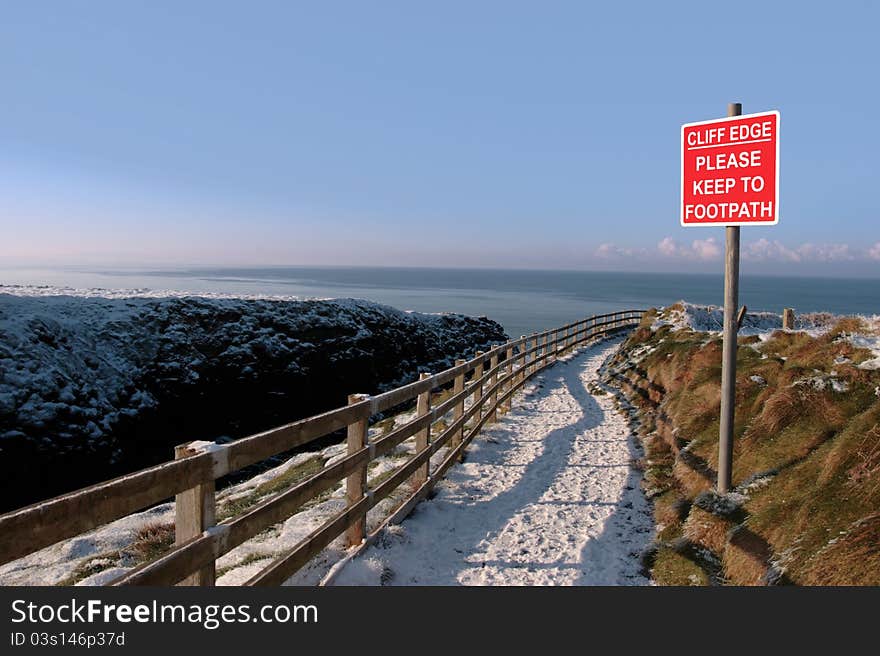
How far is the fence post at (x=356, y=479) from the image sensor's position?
4730mm

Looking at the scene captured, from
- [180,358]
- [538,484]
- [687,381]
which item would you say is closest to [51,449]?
[180,358]

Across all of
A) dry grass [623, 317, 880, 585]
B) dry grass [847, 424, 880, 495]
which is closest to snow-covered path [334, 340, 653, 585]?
dry grass [623, 317, 880, 585]

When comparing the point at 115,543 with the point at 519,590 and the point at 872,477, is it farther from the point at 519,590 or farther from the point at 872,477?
the point at 872,477

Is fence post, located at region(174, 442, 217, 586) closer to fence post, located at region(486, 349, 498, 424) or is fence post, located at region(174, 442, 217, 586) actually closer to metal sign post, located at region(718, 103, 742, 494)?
metal sign post, located at region(718, 103, 742, 494)

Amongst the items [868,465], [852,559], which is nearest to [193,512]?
[852,559]

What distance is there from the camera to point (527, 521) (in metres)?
5.99

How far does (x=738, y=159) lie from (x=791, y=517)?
361 cm

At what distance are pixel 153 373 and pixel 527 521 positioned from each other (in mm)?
18368

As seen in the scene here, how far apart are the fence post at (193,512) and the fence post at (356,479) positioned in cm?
183

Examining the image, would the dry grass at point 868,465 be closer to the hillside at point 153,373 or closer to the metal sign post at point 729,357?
the metal sign post at point 729,357

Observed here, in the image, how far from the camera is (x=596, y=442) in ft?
31.4

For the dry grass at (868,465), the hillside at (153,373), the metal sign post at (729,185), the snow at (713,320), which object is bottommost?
the hillside at (153,373)

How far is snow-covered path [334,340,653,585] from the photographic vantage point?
4.74 meters

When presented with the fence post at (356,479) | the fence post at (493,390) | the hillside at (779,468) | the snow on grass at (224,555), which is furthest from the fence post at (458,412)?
the fence post at (356,479)
